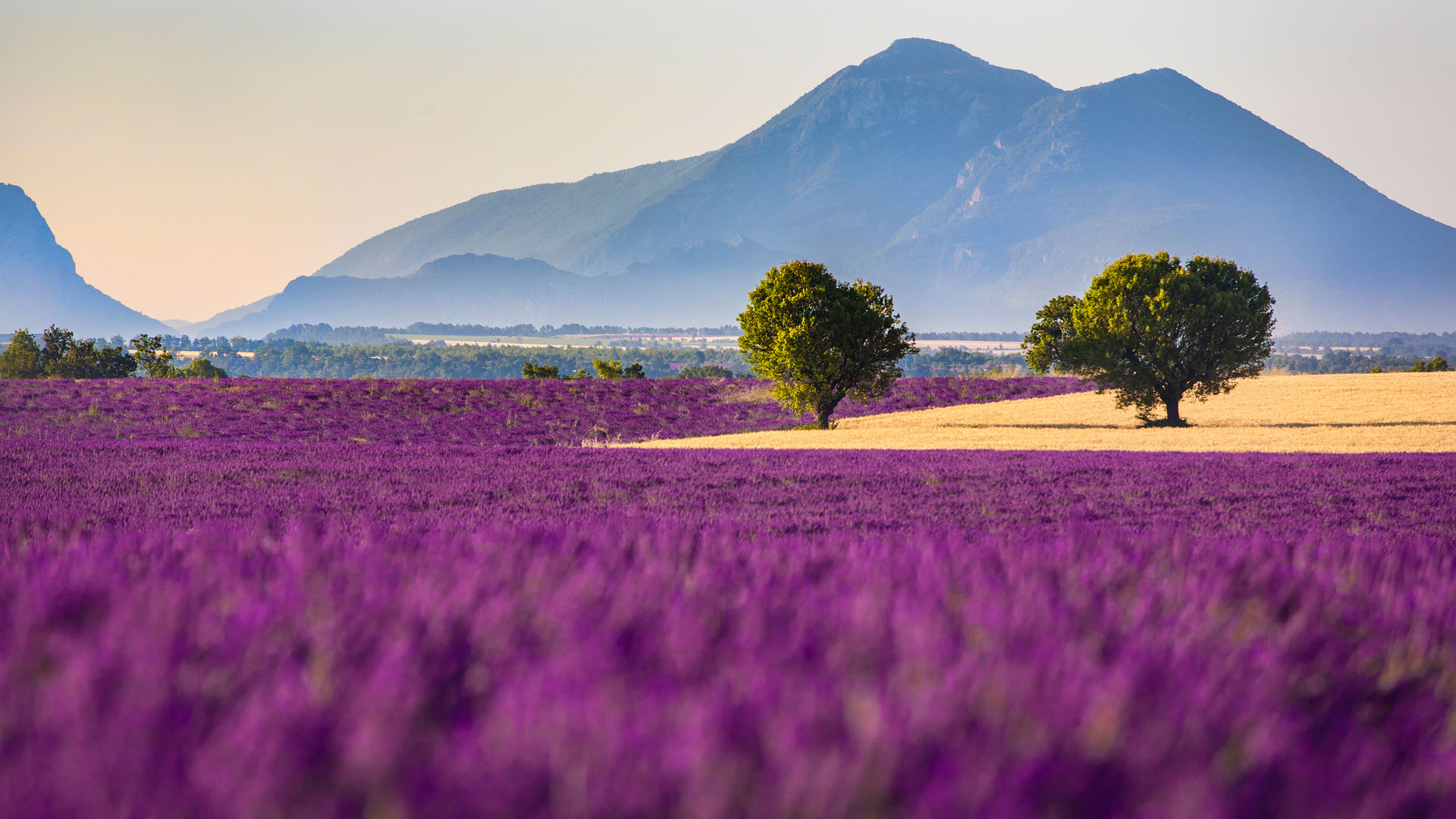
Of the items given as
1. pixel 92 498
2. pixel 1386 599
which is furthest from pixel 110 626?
pixel 92 498

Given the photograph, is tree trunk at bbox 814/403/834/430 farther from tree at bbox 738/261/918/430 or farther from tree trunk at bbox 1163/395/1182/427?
tree trunk at bbox 1163/395/1182/427

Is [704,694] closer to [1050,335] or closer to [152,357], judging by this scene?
[1050,335]

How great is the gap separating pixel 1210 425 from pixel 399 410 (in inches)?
1378

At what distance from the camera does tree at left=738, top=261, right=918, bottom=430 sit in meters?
42.2

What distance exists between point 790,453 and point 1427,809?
16.2m

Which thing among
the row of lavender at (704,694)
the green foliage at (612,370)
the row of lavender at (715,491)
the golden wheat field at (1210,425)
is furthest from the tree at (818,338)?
the green foliage at (612,370)

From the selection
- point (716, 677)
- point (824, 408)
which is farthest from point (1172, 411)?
point (716, 677)

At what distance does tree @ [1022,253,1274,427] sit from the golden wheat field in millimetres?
2012

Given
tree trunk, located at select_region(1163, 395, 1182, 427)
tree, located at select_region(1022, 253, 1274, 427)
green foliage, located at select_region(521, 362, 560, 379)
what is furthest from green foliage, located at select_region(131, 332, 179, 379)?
tree trunk, located at select_region(1163, 395, 1182, 427)

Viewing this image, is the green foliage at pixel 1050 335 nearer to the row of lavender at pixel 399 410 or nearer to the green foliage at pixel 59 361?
the row of lavender at pixel 399 410

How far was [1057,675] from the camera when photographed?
1675mm

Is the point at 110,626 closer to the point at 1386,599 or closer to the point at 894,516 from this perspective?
the point at 1386,599

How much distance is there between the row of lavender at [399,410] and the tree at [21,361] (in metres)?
65.4

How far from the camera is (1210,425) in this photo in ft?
136
